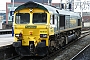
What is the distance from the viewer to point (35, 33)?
1423cm

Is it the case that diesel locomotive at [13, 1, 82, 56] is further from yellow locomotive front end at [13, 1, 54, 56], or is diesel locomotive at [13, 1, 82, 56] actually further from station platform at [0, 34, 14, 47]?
station platform at [0, 34, 14, 47]

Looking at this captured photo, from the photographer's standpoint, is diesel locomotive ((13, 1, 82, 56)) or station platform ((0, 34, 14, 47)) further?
station platform ((0, 34, 14, 47))

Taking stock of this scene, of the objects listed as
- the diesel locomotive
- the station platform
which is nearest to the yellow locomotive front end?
the diesel locomotive

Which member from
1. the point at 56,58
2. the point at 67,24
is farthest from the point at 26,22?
the point at 67,24

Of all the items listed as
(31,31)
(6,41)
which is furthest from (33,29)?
(6,41)

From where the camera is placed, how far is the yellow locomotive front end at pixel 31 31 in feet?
46.3

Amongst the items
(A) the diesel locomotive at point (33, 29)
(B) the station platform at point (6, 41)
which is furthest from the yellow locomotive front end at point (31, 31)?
(B) the station platform at point (6, 41)

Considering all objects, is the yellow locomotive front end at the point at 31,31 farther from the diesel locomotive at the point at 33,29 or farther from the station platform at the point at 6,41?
the station platform at the point at 6,41

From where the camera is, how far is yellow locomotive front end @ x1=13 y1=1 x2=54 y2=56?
555 inches

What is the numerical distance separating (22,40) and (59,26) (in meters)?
3.91

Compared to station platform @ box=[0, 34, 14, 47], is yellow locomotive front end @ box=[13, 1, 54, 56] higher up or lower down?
higher up

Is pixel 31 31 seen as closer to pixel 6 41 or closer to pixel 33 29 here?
pixel 33 29

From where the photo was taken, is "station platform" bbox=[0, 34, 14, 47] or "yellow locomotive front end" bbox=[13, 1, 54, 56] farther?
"station platform" bbox=[0, 34, 14, 47]

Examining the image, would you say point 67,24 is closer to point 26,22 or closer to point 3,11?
point 26,22
